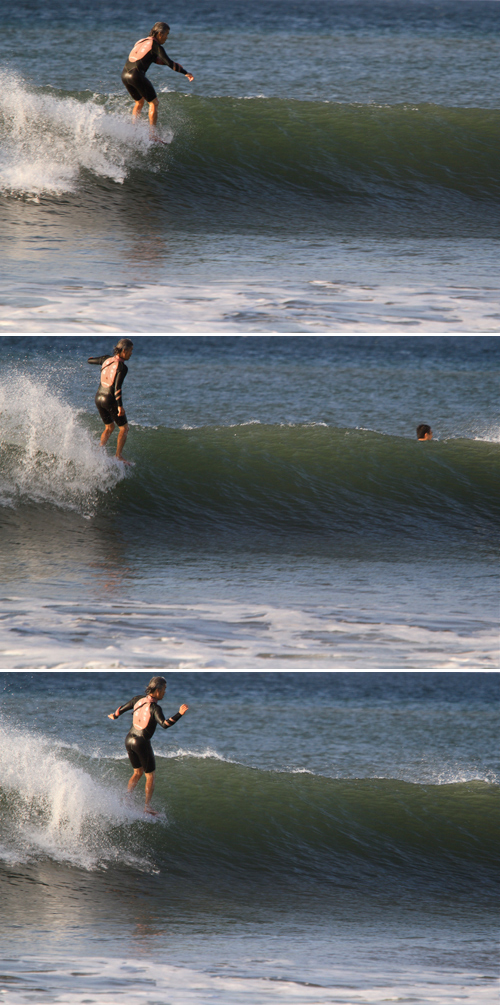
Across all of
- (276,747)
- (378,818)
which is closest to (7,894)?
(378,818)

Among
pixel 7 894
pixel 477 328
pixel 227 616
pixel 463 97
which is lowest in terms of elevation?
pixel 7 894

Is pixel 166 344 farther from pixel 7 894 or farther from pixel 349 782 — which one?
pixel 7 894

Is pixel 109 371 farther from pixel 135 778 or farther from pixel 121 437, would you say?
pixel 135 778

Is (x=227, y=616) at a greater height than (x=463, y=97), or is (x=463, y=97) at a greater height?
(x=463, y=97)

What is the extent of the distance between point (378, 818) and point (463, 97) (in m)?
7.60

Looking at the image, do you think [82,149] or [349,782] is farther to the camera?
[82,149]

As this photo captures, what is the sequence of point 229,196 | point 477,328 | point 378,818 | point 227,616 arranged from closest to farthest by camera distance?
point 227,616, point 477,328, point 378,818, point 229,196

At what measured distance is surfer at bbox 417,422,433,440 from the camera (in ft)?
34.1

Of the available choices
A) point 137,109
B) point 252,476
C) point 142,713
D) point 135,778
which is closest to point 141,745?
point 142,713

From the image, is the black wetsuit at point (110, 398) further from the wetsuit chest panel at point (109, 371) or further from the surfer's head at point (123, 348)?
the surfer's head at point (123, 348)

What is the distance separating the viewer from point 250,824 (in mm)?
7051

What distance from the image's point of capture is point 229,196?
8.72 m

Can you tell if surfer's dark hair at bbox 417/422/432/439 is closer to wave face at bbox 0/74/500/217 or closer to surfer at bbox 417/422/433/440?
surfer at bbox 417/422/433/440

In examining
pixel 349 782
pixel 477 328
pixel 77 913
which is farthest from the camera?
pixel 349 782
